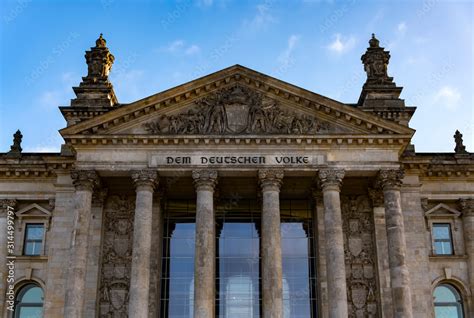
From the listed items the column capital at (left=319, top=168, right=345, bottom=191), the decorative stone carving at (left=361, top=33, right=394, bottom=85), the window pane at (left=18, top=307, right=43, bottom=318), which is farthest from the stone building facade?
the decorative stone carving at (left=361, top=33, right=394, bottom=85)

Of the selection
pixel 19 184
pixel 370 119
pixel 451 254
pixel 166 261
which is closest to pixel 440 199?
pixel 451 254

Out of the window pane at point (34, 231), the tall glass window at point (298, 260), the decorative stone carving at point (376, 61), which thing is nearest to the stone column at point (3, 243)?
the window pane at point (34, 231)

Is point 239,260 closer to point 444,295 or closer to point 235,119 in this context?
point 235,119

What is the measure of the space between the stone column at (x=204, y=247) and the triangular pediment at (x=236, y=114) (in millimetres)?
2529

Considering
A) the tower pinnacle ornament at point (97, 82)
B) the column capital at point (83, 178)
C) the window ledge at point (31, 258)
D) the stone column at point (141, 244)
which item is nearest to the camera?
the stone column at point (141, 244)

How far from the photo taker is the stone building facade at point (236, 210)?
32.0 meters

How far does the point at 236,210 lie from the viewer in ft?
119

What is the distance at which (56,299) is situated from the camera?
33.2 meters

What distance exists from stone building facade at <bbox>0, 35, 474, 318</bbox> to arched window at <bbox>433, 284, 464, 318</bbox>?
0.28 feet

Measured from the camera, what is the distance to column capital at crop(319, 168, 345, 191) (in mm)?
32531

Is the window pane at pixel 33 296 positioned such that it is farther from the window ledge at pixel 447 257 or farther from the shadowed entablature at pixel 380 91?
the window ledge at pixel 447 257

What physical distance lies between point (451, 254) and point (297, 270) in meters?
8.60

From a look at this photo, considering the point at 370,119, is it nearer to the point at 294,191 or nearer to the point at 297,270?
the point at 294,191

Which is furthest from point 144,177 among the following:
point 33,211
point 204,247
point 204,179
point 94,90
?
point 33,211
